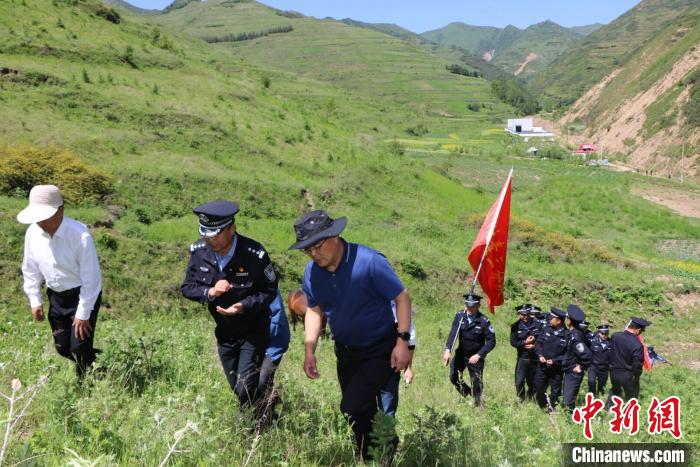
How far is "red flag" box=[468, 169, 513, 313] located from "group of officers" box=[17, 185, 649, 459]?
89.6 inches

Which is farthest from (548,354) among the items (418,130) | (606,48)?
(606,48)

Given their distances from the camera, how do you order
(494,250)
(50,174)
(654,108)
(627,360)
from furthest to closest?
(654,108)
(50,174)
(627,360)
(494,250)

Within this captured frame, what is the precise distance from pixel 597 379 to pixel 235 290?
23.8ft

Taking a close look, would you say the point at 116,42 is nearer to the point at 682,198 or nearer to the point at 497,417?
the point at 497,417

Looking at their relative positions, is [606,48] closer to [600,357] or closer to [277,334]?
[600,357]

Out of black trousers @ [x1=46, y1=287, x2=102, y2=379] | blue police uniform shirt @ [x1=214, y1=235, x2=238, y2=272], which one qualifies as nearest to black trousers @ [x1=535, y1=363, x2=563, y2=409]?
blue police uniform shirt @ [x1=214, y1=235, x2=238, y2=272]

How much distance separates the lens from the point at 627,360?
759cm

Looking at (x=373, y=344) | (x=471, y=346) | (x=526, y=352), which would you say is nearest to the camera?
(x=373, y=344)

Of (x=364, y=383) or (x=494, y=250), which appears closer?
(x=364, y=383)

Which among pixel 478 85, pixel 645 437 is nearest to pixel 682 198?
pixel 645 437

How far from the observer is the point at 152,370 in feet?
14.9

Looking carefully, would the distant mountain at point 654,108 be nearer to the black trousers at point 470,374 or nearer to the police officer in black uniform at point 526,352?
the police officer in black uniform at point 526,352

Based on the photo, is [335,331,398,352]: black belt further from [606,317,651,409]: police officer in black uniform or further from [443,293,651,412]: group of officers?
[606,317,651,409]: police officer in black uniform

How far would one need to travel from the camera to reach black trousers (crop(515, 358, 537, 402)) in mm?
7711
